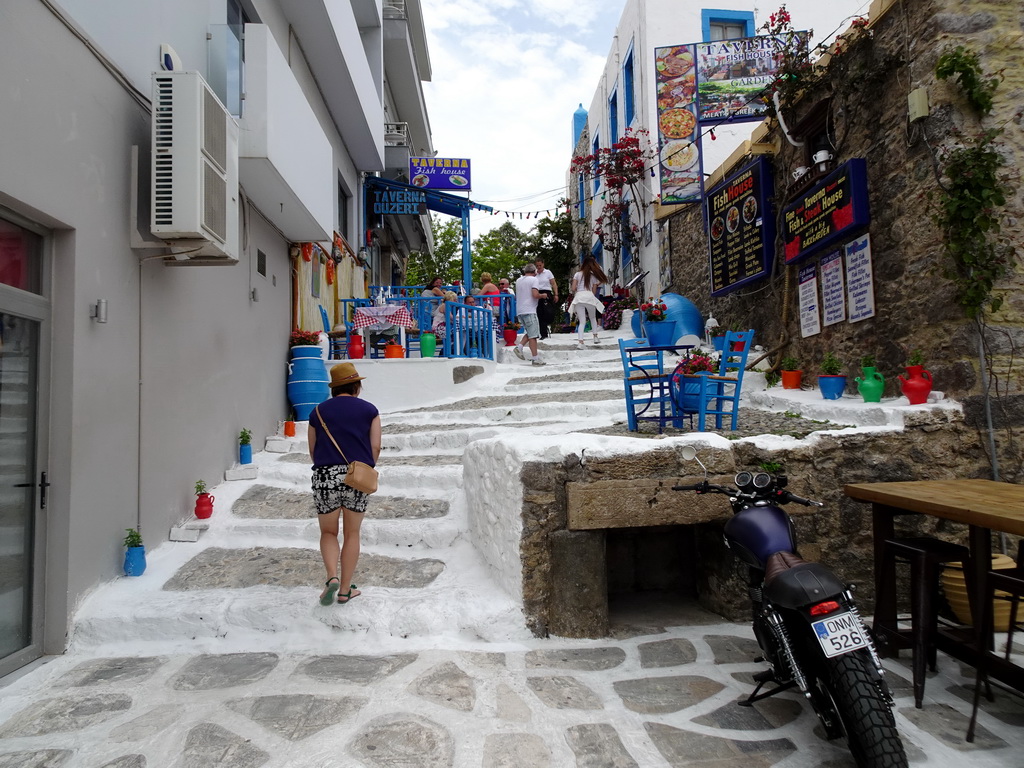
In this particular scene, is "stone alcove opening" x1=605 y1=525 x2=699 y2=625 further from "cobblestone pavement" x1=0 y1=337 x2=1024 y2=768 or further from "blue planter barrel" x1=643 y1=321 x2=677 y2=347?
"blue planter barrel" x1=643 y1=321 x2=677 y2=347

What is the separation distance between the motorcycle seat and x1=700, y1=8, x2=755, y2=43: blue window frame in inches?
502

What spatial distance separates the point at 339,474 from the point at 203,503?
185 centimetres

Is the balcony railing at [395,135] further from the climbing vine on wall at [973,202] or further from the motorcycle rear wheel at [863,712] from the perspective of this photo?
the motorcycle rear wheel at [863,712]

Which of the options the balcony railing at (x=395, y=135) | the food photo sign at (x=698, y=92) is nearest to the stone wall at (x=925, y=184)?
the food photo sign at (x=698, y=92)

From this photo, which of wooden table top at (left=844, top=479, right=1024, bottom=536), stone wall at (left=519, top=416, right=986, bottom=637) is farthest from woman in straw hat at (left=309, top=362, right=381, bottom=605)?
wooden table top at (left=844, top=479, right=1024, bottom=536)

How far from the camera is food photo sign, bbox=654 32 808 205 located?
9250mm

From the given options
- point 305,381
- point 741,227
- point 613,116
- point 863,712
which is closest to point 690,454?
point 863,712

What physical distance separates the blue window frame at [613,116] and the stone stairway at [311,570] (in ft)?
35.9

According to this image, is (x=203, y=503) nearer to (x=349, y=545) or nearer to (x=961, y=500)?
(x=349, y=545)

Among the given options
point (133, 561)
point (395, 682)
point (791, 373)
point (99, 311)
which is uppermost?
point (99, 311)

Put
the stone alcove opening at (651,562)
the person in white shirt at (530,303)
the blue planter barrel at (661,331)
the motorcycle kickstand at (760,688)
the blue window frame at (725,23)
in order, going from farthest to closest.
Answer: the blue window frame at (725,23)
the person in white shirt at (530,303)
the blue planter barrel at (661,331)
the stone alcove opening at (651,562)
the motorcycle kickstand at (760,688)

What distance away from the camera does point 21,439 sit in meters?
3.37

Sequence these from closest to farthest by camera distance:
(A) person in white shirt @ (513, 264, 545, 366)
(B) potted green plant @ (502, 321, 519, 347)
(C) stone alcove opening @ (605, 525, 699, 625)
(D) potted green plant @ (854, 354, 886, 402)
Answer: (C) stone alcove opening @ (605, 525, 699, 625) < (D) potted green plant @ (854, 354, 886, 402) < (A) person in white shirt @ (513, 264, 545, 366) < (B) potted green plant @ (502, 321, 519, 347)

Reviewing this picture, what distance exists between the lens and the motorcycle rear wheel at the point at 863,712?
2217 millimetres
